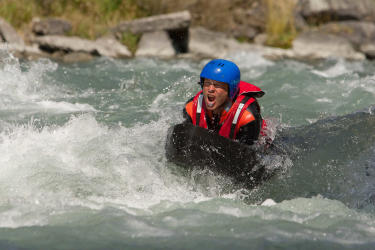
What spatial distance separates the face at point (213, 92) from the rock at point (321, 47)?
30.3 feet

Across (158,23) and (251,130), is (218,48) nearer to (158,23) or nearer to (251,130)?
(158,23)

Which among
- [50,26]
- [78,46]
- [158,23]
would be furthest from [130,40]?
[50,26]

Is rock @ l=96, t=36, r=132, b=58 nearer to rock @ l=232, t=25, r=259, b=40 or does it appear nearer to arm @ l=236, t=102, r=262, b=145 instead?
rock @ l=232, t=25, r=259, b=40

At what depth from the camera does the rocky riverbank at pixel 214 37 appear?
13344mm

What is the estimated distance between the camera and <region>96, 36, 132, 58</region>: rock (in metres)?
13.6

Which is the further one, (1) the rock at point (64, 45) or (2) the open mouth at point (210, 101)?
(1) the rock at point (64, 45)

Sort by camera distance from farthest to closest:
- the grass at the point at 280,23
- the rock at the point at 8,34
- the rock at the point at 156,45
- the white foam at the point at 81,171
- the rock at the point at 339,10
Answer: the rock at the point at 339,10
the grass at the point at 280,23
the rock at the point at 156,45
the rock at the point at 8,34
the white foam at the point at 81,171

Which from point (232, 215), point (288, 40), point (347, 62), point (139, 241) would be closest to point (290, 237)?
point (232, 215)

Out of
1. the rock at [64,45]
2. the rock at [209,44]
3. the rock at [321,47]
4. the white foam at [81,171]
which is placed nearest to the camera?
the white foam at [81,171]

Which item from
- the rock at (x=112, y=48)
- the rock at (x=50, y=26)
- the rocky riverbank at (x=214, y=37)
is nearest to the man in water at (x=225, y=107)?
the rocky riverbank at (x=214, y=37)

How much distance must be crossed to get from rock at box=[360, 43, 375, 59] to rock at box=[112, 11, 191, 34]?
434cm

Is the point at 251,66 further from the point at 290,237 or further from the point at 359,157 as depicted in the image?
the point at 290,237

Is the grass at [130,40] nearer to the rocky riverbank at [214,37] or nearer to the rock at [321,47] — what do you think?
the rocky riverbank at [214,37]

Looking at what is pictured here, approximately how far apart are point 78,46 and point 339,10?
23.0ft
